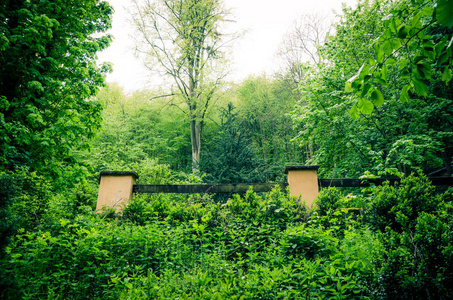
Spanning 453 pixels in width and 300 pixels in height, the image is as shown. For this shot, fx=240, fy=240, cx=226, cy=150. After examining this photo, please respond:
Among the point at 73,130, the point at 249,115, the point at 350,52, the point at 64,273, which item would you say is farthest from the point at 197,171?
the point at 249,115

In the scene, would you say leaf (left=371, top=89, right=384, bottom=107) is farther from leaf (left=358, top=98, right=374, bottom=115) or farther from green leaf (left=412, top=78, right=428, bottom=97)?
green leaf (left=412, top=78, right=428, bottom=97)

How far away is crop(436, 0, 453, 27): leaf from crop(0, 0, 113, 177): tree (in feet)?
26.2

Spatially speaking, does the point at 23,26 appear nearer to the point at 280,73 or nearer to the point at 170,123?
the point at 170,123

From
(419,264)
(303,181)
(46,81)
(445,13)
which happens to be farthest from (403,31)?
(46,81)

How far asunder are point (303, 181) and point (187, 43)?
15.5 meters

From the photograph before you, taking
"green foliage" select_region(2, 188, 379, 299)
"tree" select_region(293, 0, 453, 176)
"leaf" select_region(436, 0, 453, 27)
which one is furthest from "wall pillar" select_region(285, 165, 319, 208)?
"tree" select_region(293, 0, 453, 176)

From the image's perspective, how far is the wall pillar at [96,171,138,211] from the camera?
521 cm

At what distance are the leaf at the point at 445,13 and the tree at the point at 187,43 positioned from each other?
Result: 16955 millimetres

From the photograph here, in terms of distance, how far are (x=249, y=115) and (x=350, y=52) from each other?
11626 mm

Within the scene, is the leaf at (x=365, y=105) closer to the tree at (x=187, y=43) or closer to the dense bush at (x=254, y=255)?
the dense bush at (x=254, y=255)

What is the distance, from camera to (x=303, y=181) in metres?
5.31

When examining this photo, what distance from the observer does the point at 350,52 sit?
12023 mm

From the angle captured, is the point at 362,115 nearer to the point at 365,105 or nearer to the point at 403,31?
the point at 403,31

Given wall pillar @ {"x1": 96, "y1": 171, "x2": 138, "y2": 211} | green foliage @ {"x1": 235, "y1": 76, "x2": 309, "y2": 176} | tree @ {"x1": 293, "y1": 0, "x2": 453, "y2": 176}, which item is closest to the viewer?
wall pillar @ {"x1": 96, "y1": 171, "x2": 138, "y2": 211}
